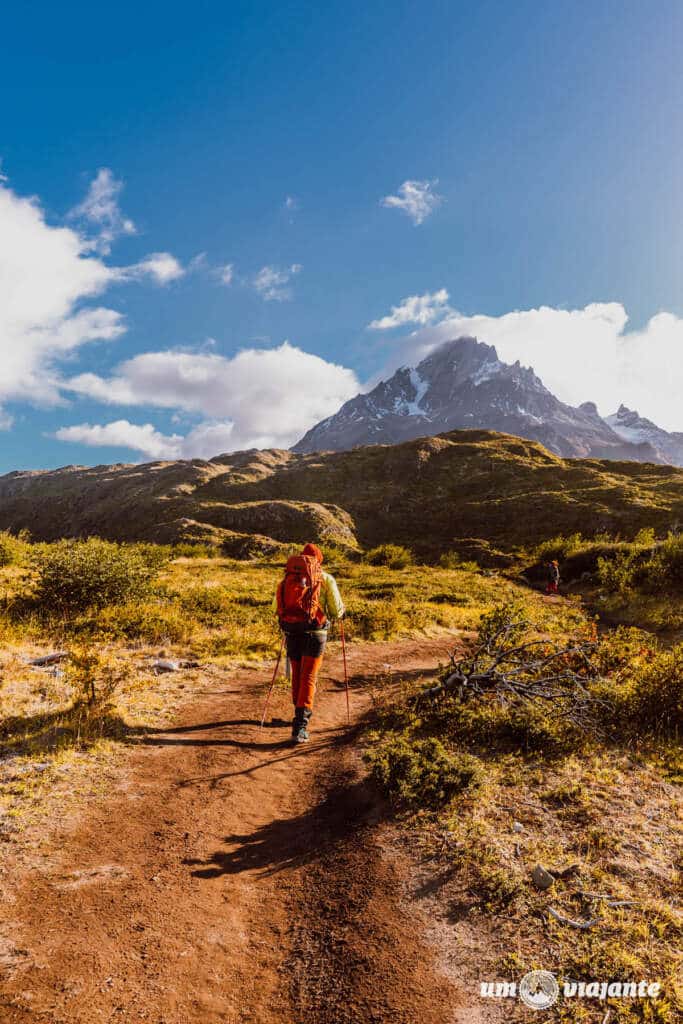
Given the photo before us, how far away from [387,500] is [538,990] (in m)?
82.0

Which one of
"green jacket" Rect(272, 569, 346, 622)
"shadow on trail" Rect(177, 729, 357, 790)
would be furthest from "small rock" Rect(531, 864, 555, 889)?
"green jacket" Rect(272, 569, 346, 622)

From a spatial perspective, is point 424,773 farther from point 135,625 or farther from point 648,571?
point 648,571

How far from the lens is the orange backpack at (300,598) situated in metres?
7.49

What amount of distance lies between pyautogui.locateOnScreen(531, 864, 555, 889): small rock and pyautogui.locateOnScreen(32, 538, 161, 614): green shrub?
40.8ft

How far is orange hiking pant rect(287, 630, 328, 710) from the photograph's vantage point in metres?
7.49

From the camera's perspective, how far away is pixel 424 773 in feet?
19.1

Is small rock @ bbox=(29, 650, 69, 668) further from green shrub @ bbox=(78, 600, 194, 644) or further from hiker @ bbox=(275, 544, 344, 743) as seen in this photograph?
hiker @ bbox=(275, 544, 344, 743)

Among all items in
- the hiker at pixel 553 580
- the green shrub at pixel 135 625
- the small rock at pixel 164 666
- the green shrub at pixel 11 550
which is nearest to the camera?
the small rock at pixel 164 666

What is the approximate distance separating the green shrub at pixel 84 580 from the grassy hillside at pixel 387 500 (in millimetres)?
33134

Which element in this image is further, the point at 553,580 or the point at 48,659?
the point at 553,580

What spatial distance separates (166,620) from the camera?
12.4 meters

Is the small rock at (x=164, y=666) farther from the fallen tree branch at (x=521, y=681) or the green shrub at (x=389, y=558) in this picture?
the green shrub at (x=389, y=558)

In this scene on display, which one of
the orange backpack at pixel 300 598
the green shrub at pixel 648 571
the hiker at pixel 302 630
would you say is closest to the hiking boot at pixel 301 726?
the hiker at pixel 302 630

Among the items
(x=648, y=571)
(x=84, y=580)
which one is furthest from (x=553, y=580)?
(x=84, y=580)
